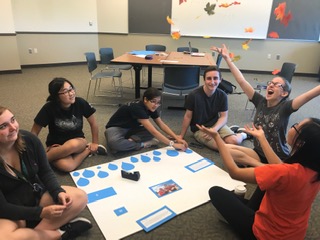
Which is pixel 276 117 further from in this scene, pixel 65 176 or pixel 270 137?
pixel 65 176

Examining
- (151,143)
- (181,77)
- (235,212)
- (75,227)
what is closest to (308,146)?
(235,212)

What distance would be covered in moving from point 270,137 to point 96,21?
6.20 meters

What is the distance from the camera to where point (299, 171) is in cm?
119

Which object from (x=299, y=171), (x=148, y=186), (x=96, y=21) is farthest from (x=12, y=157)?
(x=96, y=21)

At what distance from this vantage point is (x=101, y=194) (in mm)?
1991

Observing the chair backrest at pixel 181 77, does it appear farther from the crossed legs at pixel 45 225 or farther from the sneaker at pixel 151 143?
the crossed legs at pixel 45 225

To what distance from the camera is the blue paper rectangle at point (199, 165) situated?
240cm

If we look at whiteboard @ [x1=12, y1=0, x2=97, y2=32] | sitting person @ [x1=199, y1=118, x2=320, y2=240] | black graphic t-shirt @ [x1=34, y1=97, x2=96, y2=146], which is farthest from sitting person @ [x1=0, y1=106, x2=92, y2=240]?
whiteboard @ [x1=12, y1=0, x2=97, y2=32]

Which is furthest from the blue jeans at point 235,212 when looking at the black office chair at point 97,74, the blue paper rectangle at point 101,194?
the black office chair at point 97,74

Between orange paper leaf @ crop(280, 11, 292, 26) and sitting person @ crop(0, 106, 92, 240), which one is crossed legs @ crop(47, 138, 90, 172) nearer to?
sitting person @ crop(0, 106, 92, 240)

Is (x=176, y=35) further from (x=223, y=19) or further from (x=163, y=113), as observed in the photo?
(x=163, y=113)

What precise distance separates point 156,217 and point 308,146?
1.08 meters

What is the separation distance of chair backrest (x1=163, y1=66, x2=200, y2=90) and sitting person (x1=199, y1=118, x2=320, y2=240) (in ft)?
7.74

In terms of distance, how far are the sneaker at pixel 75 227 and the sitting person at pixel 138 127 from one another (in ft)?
3.37
